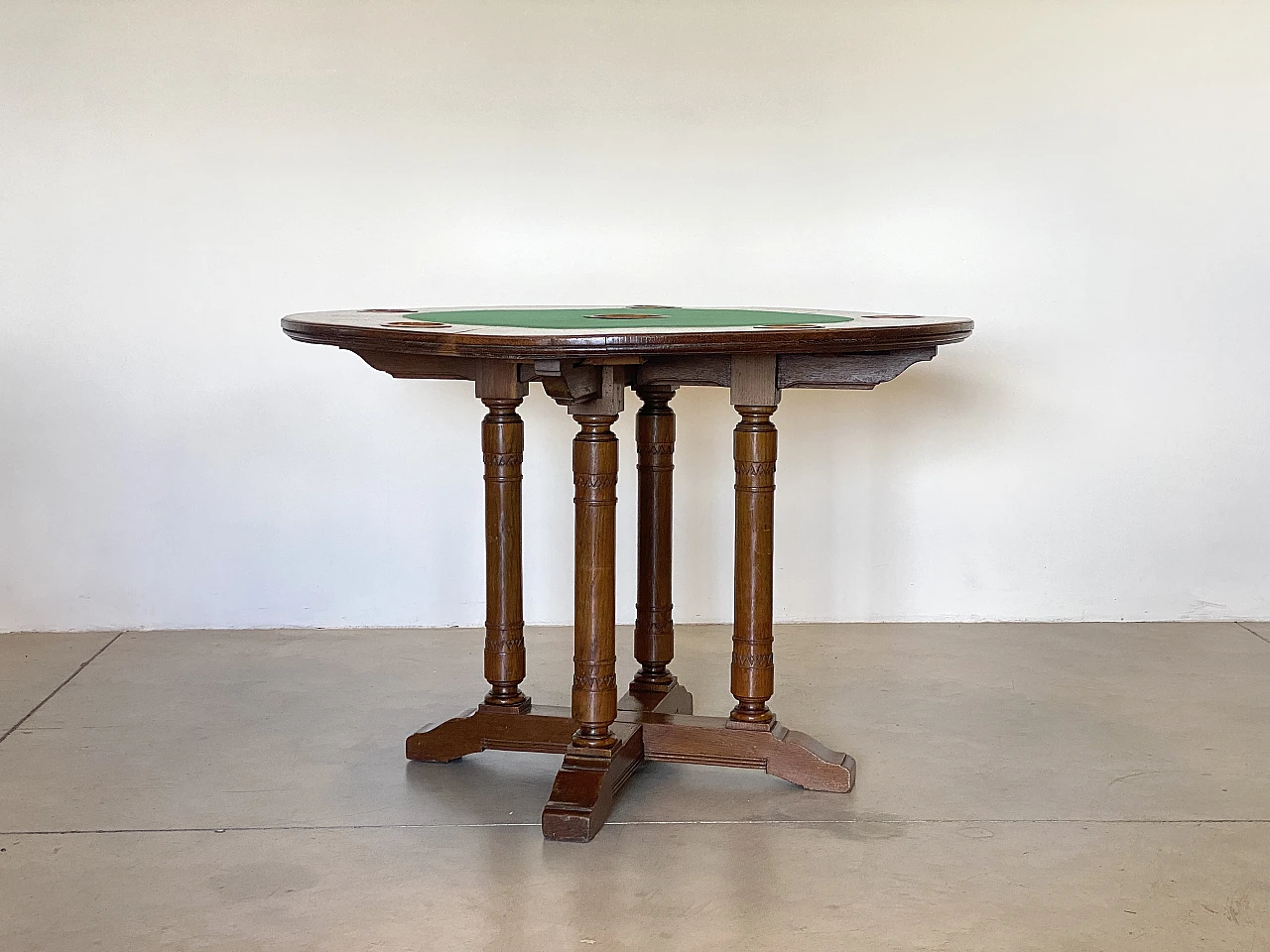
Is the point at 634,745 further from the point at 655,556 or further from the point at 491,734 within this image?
the point at 655,556

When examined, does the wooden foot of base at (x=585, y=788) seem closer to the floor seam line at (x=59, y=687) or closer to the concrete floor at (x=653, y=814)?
the concrete floor at (x=653, y=814)

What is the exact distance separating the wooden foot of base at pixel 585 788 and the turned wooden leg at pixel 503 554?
12.6 inches

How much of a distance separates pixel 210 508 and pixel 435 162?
4.48ft

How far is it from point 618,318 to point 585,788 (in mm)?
1021

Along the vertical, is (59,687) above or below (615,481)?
below

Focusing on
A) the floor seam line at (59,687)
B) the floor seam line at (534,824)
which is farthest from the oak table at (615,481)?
the floor seam line at (59,687)

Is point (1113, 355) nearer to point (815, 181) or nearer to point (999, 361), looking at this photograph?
point (999, 361)

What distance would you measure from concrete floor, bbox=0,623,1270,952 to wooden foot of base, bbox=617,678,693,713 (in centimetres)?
17

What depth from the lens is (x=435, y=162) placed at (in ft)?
15.2

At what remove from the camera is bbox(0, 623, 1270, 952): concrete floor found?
8.21 ft

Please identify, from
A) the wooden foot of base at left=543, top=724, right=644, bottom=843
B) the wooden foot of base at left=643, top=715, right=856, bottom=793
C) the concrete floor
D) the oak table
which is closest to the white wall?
the concrete floor

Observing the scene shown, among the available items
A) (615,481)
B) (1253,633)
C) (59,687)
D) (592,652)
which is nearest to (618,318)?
(615,481)

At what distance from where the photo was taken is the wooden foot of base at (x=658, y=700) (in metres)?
3.44

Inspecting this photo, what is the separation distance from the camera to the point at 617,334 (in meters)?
2.65
